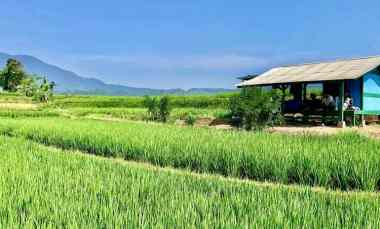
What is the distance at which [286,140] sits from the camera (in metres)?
9.58

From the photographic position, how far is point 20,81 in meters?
70.5

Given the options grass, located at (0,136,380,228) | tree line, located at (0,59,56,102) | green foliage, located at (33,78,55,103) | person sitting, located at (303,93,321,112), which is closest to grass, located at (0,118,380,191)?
grass, located at (0,136,380,228)

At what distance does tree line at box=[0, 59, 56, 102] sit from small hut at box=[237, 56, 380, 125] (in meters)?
45.9

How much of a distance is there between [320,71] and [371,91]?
2017 mm

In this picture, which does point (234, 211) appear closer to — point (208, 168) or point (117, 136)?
point (208, 168)

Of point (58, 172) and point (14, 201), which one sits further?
point (58, 172)

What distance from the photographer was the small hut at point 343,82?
16.2 meters

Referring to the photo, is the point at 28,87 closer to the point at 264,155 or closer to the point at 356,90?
the point at 356,90

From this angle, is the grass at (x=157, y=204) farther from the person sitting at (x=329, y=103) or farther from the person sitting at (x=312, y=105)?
the person sitting at (x=312, y=105)

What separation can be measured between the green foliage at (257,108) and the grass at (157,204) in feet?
32.2

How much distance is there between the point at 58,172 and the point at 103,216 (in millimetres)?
2594

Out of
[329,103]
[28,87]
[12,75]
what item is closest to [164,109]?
[329,103]

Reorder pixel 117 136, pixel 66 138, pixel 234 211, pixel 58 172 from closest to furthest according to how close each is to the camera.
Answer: pixel 234 211 < pixel 58 172 < pixel 117 136 < pixel 66 138

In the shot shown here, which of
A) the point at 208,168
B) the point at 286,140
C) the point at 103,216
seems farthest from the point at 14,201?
the point at 286,140
